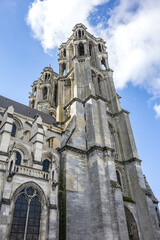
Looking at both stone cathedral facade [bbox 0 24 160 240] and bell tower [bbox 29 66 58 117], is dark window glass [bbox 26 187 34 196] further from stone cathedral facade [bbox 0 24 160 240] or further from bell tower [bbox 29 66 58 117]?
bell tower [bbox 29 66 58 117]

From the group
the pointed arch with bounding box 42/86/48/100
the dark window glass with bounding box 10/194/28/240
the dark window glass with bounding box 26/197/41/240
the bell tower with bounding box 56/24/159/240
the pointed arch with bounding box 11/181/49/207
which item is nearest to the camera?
the dark window glass with bounding box 10/194/28/240

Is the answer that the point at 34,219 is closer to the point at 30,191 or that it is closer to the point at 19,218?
the point at 19,218

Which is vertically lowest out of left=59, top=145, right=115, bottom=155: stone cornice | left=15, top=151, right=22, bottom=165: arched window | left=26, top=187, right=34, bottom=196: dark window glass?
left=26, top=187, right=34, bottom=196: dark window glass

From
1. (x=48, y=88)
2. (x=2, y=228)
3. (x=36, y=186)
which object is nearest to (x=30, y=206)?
(x=36, y=186)

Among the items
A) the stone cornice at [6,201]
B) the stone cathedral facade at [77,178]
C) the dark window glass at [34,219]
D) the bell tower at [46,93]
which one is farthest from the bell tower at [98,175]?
the bell tower at [46,93]

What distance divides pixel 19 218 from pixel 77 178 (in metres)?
5.44

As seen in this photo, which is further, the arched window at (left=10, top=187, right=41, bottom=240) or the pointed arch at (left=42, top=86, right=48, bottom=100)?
the pointed arch at (left=42, top=86, right=48, bottom=100)

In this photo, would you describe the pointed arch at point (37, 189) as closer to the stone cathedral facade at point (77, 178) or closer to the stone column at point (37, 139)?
the stone cathedral facade at point (77, 178)

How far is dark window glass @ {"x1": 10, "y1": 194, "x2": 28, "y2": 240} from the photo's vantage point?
1016 centimetres

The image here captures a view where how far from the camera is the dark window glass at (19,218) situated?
400 inches

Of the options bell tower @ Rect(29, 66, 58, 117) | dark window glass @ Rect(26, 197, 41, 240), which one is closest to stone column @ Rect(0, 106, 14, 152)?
dark window glass @ Rect(26, 197, 41, 240)

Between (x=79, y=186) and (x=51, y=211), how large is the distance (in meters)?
3.83

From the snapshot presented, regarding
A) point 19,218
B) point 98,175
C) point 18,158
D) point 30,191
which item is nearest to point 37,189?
point 30,191

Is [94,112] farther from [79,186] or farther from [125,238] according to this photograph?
[125,238]
